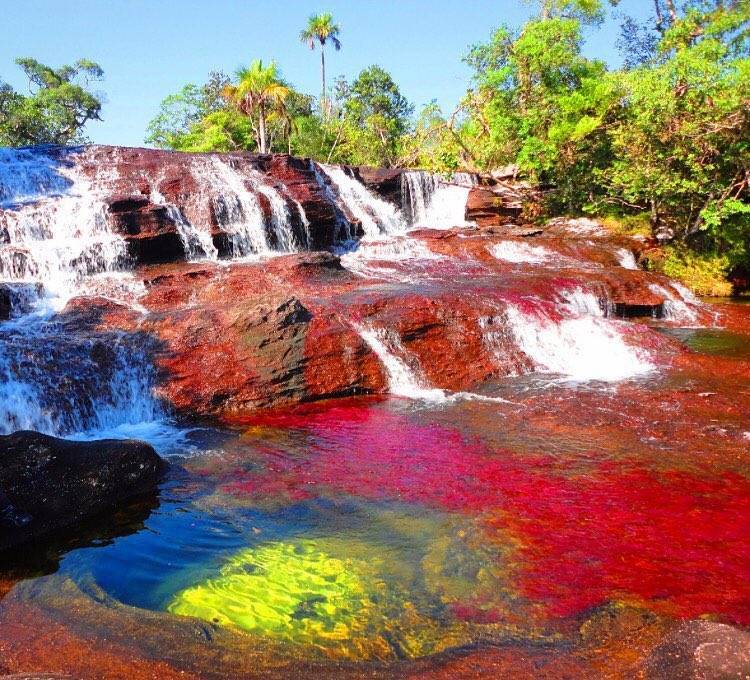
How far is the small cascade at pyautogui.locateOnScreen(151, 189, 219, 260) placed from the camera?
15.6 meters

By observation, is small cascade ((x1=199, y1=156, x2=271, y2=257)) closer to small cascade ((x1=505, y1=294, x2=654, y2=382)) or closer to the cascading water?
the cascading water

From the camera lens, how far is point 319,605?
3.96 meters

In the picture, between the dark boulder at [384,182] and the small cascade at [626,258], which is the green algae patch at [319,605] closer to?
the small cascade at [626,258]

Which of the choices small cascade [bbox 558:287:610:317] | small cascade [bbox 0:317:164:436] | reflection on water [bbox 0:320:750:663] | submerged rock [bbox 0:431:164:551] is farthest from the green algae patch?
small cascade [bbox 558:287:610:317]

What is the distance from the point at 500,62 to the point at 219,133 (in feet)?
61.6

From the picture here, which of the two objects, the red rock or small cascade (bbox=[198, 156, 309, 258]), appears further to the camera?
the red rock

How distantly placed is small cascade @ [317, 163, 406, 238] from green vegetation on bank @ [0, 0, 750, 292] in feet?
9.70

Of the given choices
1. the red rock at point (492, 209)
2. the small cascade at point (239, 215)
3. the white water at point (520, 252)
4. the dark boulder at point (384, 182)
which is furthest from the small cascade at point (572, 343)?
the dark boulder at point (384, 182)

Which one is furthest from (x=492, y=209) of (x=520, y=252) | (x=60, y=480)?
(x=60, y=480)

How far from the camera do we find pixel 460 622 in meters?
3.71

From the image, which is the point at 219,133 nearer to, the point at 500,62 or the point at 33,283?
the point at 500,62

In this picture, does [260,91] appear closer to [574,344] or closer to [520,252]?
[520,252]

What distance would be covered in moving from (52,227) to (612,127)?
1797 centimetres

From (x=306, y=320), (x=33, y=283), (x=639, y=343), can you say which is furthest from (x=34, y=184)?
(x=639, y=343)
